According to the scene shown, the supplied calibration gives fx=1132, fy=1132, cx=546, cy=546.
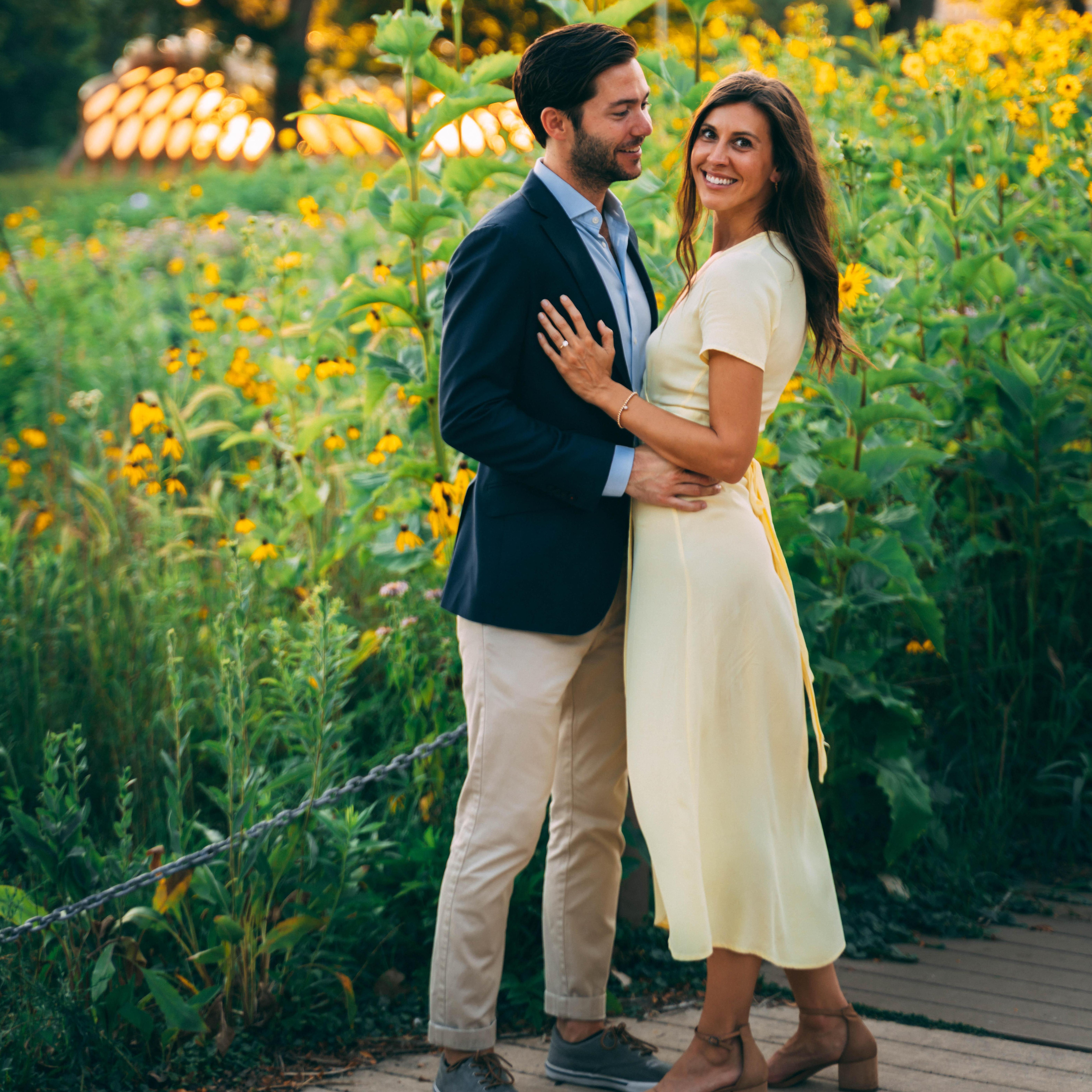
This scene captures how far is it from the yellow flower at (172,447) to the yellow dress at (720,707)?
170 centimetres

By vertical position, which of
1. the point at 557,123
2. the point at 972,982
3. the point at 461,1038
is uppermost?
the point at 557,123

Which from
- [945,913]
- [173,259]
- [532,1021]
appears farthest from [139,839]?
[173,259]

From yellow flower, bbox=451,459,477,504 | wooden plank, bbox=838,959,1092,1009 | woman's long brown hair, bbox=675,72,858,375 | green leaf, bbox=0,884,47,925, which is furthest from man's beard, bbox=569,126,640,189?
wooden plank, bbox=838,959,1092,1009

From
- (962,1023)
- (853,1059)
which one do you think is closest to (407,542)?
(853,1059)

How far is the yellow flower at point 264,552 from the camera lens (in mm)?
3133

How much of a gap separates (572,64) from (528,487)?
74 cm

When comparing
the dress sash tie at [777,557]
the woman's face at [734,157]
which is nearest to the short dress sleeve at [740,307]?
the woman's face at [734,157]

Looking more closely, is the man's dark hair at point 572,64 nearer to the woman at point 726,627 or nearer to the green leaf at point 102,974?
the woman at point 726,627

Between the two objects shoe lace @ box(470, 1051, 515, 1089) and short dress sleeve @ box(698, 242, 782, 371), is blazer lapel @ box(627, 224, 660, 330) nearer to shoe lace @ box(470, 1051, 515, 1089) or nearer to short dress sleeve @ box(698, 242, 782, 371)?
short dress sleeve @ box(698, 242, 782, 371)

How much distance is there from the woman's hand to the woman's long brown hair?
0.22 meters

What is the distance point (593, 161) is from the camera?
2.02m

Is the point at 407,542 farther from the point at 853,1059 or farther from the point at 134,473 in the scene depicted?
the point at 853,1059

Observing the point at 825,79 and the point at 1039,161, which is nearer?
the point at 1039,161

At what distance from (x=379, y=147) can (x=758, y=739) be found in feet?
55.6
